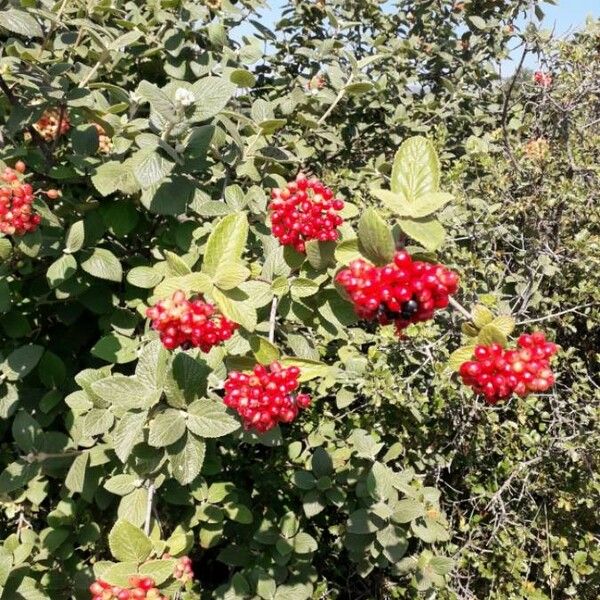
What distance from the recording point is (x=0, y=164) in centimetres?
174

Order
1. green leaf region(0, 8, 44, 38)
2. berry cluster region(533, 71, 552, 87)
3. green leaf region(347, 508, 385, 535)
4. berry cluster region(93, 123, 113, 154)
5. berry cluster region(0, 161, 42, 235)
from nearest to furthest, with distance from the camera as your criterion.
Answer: berry cluster region(0, 161, 42, 235), green leaf region(0, 8, 44, 38), berry cluster region(93, 123, 113, 154), green leaf region(347, 508, 385, 535), berry cluster region(533, 71, 552, 87)

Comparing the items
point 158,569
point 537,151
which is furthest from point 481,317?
point 537,151

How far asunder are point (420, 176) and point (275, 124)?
742 mm

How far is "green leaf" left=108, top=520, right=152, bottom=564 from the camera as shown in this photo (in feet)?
4.45

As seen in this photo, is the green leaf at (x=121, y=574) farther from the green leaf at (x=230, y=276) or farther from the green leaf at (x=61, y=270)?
the green leaf at (x=61, y=270)

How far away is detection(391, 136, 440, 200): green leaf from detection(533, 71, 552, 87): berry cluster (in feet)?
8.08

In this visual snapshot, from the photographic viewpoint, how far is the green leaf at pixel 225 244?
4.36 ft

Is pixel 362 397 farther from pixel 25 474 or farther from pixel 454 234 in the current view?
pixel 25 474

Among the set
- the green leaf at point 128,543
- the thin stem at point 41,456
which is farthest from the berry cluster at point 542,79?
the green leaf at point 128,543

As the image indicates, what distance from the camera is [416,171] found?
1283 mm

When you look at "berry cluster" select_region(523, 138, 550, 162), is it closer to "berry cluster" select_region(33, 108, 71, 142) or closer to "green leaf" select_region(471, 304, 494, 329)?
"green leaf" select_region(471, 304, 494, 329)

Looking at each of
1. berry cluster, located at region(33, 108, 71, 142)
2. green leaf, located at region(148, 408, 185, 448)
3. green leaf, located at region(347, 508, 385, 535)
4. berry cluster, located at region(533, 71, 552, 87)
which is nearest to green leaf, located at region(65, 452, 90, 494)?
green leaf, located at region(148, 408, 185, 448)

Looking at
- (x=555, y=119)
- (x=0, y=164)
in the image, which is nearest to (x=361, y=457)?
(x=0, y=164)

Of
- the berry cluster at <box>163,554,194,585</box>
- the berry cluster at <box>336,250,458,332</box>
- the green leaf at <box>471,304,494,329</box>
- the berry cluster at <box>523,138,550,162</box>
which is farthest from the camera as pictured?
the berry cluster at <box>523,138,550,162</box>
